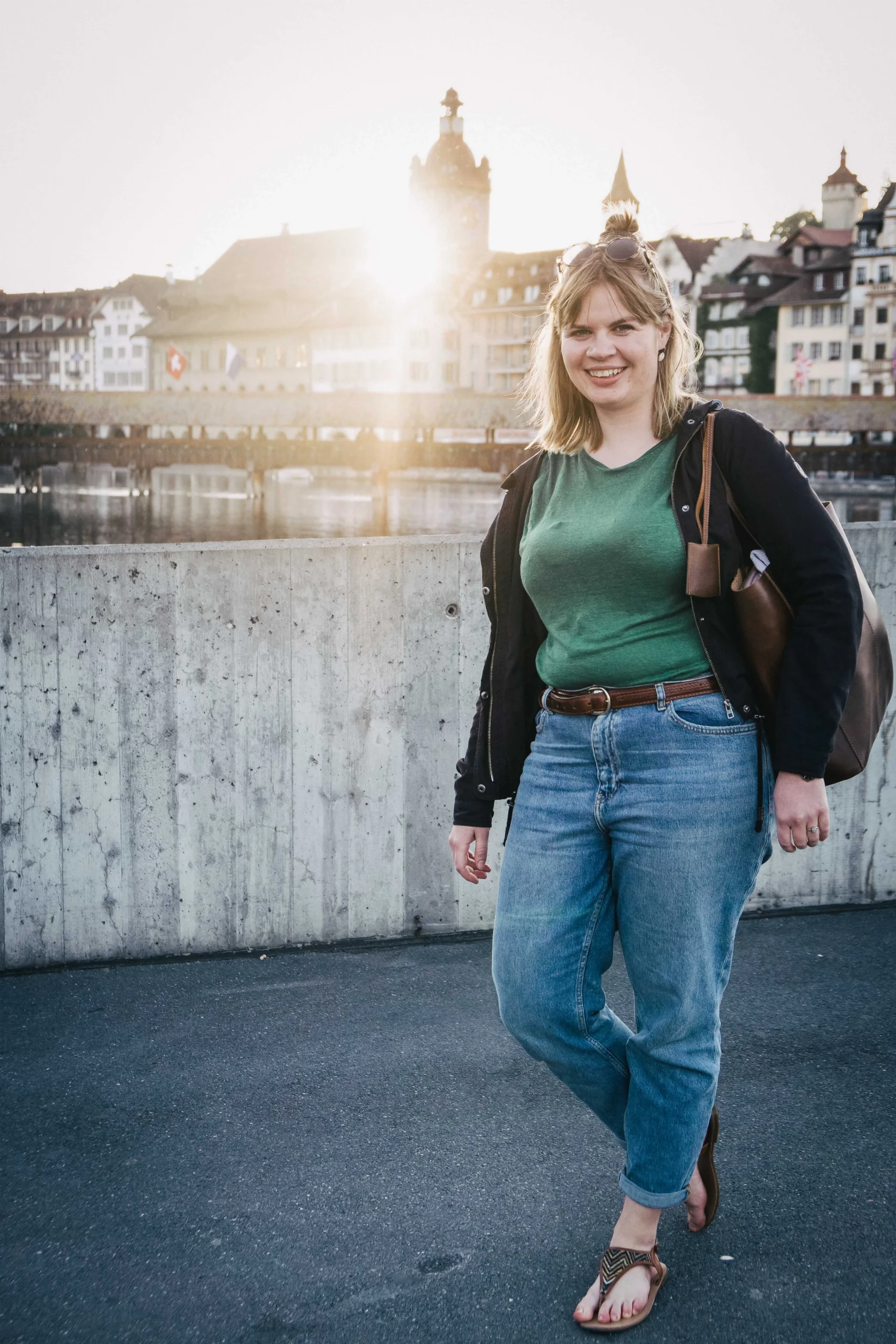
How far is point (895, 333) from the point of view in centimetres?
8381

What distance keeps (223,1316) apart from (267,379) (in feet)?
389

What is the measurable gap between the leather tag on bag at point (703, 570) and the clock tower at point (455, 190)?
12470 cm

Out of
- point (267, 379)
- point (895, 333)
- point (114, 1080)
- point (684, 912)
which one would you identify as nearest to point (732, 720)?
point (684, 912)

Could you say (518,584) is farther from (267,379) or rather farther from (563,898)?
(267,379)

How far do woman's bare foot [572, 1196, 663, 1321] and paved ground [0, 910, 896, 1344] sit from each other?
0.16 feet

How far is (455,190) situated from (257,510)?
61.3 metres

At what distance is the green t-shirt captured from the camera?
225cm

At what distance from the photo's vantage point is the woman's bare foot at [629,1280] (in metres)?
2.29

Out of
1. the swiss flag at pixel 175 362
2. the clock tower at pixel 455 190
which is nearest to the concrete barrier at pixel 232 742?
the swiss flag at pixel 175 362

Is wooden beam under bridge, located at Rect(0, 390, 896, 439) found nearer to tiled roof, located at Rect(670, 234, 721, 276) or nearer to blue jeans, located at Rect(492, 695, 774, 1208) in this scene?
tiled roof, located at Rect(670, 234, 721, 276)

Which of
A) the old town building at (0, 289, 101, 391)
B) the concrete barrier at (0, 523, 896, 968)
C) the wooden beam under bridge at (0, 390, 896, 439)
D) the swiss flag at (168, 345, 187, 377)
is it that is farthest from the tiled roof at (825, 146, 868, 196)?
the concrete barrier at (0, 523, 896, 968)

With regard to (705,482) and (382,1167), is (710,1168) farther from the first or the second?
(705,482)

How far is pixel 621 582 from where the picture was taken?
88.8 inches

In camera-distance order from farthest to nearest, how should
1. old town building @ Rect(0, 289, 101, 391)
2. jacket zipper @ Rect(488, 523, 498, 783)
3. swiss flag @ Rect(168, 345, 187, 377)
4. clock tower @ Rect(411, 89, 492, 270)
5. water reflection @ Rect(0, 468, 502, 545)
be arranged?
old town building @ Rect(0, 289, 101, 391) < clock tower @ Rect(411, 89, 492, 270) < swiss flag @ Rect(168, 345, 187, 377) < water reflection @ Rect(0, 468, 502, 545) < jacket zipper @ Rect(488, 523, 498, 783)
